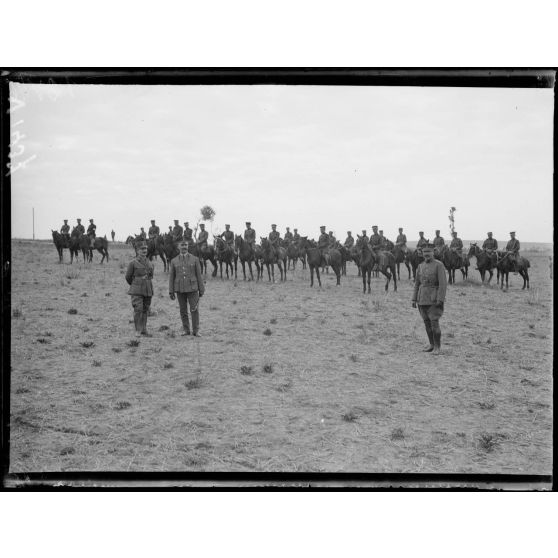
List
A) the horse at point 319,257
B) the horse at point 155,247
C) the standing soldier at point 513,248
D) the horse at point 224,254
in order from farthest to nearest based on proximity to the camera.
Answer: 1. the horse at point 319,257
2. the horse at point 224,254
3. the horse at point 155,247
4. the standing soldier at point 513,248

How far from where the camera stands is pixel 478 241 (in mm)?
8078

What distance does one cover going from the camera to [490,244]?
27.5 feet

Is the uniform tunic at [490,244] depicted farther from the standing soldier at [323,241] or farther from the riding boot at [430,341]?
the standing soldier at [323,241]

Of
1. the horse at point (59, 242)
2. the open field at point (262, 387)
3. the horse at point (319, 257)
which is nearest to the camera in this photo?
the open field at point (262, 387)

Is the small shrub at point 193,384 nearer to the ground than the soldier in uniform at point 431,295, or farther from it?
nearer to the ground

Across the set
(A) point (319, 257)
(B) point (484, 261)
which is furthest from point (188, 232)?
(B) point (484, 261)

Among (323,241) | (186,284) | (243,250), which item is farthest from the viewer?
(243,250)

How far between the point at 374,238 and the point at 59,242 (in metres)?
5.23

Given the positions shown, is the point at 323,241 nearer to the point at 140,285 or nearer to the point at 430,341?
the point at 430,341

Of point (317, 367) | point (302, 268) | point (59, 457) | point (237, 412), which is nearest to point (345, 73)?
point (317, 367)

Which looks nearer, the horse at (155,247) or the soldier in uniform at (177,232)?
the soldier in uniform at (177,232)

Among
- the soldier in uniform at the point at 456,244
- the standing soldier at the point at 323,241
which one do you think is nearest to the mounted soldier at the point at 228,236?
the standing soldier at the point at 323,241

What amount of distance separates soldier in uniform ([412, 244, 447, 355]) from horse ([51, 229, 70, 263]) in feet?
18.4

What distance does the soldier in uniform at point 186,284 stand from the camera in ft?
27.7
